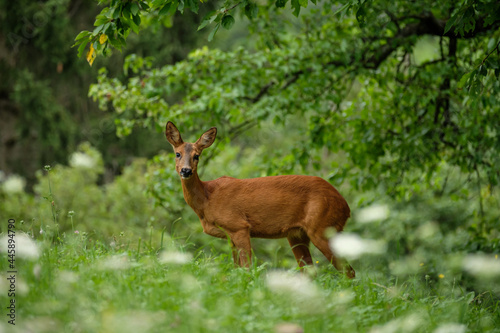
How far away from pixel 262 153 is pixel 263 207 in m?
5.57

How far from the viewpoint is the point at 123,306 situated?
2.93m

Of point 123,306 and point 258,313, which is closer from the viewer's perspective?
point 123,306

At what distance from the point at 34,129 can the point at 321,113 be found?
→ 11351mm

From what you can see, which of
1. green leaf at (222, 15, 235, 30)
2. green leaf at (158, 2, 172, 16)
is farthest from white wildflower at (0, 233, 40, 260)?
green leaf at (222, 15, 235, 30)

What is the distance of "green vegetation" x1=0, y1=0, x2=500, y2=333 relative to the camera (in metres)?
3.20

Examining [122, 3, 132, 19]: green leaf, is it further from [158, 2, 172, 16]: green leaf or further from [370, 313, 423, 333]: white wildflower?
[370, 313, 423, 333]: white wildflower

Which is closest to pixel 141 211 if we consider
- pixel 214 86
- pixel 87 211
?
pixel 87 211

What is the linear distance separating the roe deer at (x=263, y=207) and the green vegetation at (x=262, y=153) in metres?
0.27

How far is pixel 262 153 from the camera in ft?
34.5

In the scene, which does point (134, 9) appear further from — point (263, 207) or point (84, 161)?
point (84, 161)

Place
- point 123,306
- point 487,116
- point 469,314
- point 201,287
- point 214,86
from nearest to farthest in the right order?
point 123,306
point 201,287
point 469,314
point 487,116
point 214,86

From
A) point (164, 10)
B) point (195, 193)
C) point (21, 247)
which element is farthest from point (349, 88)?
point (21, 247)

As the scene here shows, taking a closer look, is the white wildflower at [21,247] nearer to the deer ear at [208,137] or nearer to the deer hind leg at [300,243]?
the deer ear at [208,137]

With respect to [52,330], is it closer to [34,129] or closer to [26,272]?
[26,272]
